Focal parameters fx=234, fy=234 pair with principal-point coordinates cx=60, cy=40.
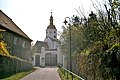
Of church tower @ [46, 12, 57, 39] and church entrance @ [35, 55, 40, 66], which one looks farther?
church tower @ [46, 12, 57, 39]

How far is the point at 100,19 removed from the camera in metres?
18.8

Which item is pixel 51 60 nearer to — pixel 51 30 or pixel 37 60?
pixel 37 60

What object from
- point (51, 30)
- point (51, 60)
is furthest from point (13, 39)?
point (51, 30)

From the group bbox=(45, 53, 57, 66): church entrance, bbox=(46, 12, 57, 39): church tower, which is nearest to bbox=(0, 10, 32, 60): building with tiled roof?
bbox=(45, 53, 57, 66): church entrance

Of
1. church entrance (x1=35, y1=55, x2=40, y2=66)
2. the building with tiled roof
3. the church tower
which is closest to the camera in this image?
the building with tiled roof

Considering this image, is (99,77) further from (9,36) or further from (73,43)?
(9,36)

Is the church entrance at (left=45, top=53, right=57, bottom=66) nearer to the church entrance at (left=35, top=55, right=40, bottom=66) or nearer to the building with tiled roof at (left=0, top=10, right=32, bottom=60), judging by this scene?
the church entrance at (left=35, top=55, right=40, bottom=66)

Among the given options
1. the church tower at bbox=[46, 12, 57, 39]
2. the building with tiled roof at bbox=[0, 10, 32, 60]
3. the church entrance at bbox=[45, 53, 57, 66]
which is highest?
the church tower at bbox=[46, 12, 57, 39]

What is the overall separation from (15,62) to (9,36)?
6326 millimetres

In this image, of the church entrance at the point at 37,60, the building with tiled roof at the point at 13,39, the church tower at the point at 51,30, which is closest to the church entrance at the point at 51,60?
the church entrance at the point at 37,60

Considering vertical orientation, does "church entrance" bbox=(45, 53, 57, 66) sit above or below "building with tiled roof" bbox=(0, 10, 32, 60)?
below

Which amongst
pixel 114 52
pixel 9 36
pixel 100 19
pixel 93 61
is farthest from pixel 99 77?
pixel 9 36

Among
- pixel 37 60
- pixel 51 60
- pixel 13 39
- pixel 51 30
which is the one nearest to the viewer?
pixel 13 39

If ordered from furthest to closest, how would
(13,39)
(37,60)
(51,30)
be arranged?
1. (51,30)
2. (37,60)
3. (13,39)
